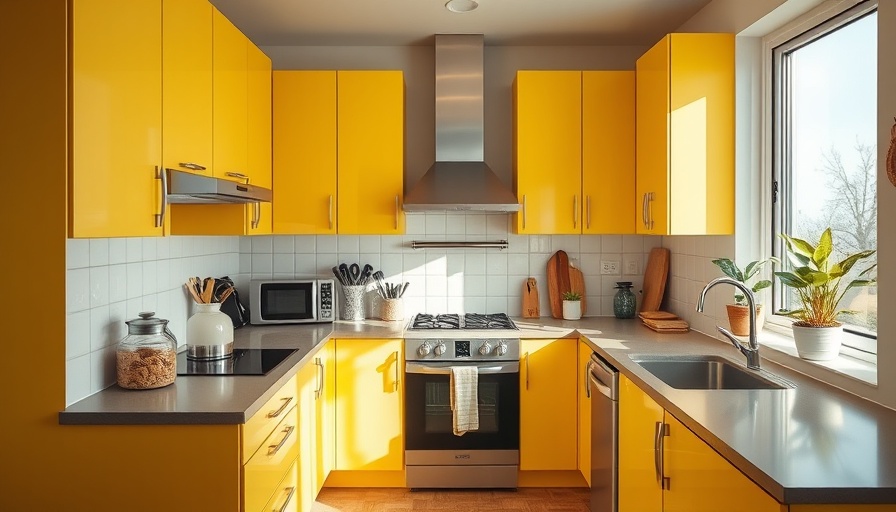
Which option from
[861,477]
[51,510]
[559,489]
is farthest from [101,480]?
[559,489]

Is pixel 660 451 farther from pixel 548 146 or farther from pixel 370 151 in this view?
pixel 370 151

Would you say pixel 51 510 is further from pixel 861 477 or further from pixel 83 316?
pixel 861 477

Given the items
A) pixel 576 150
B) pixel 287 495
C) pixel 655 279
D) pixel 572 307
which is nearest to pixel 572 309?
pixel 572 307

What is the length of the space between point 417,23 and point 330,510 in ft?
8.23

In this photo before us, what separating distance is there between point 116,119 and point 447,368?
202cm

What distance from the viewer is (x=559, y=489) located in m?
3.62

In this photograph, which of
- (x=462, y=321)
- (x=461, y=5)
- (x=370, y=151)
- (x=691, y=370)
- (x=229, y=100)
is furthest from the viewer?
(x=462, y=321)

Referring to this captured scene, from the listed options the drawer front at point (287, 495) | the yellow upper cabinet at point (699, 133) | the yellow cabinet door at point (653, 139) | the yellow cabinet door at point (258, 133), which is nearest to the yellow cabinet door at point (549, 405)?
the yellow cabinet door at point (653, 139)

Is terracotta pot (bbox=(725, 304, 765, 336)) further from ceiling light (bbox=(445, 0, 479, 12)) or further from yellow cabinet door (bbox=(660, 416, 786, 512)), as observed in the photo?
ceiling light (bbox=(445, 0, 479, 12))

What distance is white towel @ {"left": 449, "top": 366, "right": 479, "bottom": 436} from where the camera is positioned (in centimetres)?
338

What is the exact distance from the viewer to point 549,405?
11.4ft

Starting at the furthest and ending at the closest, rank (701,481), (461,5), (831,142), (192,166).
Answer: (461,5), (831,142), (192,166), (701,481)

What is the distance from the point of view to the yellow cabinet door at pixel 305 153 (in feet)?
11.9

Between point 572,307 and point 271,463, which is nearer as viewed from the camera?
point 271,463
